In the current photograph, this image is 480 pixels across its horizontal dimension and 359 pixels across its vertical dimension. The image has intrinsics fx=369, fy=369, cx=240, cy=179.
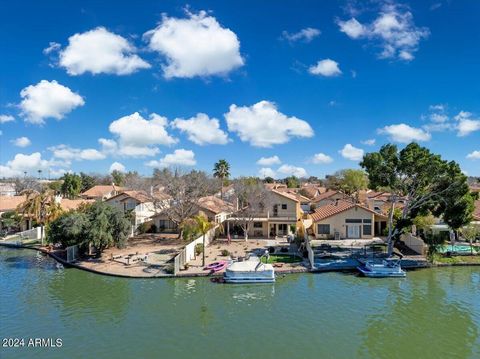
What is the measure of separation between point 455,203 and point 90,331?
32014 millimetres

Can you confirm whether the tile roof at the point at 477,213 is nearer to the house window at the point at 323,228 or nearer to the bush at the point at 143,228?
the house window at the point at 323,228

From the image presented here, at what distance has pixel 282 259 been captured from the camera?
3512cm

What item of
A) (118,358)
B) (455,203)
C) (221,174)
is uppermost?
(221,174)

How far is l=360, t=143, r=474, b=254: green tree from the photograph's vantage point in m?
33.5

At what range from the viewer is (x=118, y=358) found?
57.1 ft

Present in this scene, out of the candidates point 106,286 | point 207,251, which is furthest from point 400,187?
point 106,286

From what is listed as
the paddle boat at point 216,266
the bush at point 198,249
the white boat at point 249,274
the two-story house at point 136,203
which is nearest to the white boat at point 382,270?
the white boat at point 249,274

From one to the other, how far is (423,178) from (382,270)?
9.83 meters

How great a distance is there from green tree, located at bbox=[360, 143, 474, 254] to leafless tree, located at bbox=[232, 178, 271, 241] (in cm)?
1454

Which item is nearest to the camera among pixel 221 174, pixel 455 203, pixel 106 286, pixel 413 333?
pixel 413 333

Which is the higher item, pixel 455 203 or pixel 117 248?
pixel 455 203

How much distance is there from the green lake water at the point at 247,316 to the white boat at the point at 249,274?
0.87 meters

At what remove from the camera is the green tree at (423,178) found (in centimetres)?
3350

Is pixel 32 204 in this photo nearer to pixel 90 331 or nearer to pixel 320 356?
pixel 90 331
